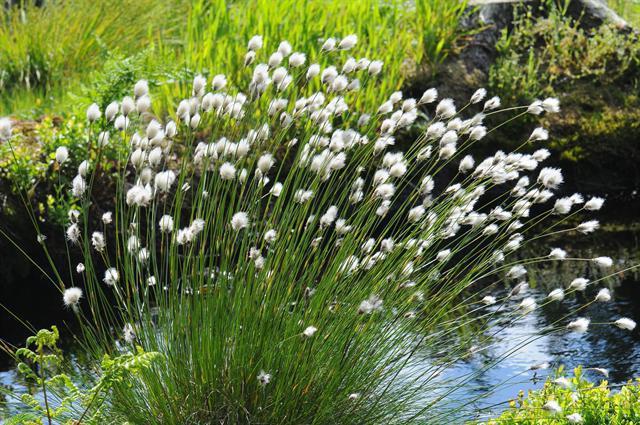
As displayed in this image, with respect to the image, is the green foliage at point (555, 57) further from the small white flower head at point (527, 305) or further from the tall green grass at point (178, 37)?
the small white flower head at point (527, 305)

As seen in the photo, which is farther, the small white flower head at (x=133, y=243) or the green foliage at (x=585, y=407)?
the green foliage at (x=585, y=407)

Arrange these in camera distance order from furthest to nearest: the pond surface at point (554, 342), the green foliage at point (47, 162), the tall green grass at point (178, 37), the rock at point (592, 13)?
1. the rock at point (592, 13)
2. the tall green grass at point (178, 37)
3. the green foliage at point (47, 162)
4. the pond surface at point (554, 342)

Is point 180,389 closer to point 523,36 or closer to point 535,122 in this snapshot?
point 535,122

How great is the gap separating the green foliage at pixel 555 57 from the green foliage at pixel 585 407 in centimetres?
577

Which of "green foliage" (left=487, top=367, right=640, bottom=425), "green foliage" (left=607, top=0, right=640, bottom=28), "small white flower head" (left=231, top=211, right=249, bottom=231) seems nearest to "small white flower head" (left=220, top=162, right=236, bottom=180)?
"small white flower head" (left=231, top=211, right=249, bottom=231)

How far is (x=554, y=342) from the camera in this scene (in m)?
5.58

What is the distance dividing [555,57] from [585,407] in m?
6.89

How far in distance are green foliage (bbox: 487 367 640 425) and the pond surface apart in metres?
0.29

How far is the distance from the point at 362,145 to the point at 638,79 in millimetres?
6990

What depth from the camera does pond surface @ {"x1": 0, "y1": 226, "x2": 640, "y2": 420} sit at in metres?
4.79

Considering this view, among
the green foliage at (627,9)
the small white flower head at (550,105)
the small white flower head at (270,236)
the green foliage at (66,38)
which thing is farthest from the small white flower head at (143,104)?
the green foliage at (627,9)

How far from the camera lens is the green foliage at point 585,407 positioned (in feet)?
11.0

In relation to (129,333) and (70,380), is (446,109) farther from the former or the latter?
(70,380)

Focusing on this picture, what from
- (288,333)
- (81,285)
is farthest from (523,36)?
(288,333)
